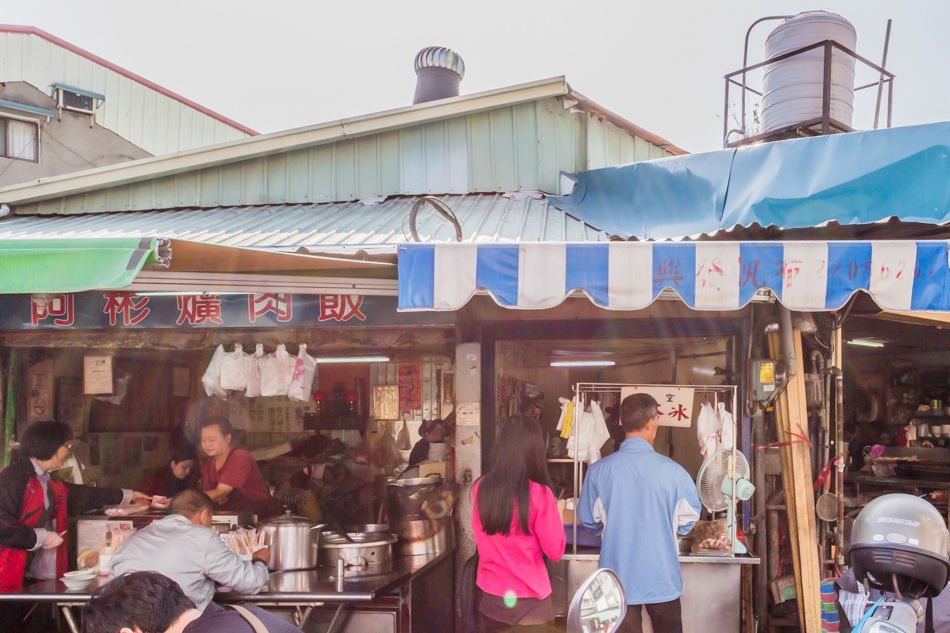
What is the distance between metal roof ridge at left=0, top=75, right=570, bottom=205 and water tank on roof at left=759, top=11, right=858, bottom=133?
96.2 inches

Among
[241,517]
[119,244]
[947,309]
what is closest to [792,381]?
[947,309]

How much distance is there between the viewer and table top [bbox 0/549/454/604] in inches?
186

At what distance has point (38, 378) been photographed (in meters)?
7.69

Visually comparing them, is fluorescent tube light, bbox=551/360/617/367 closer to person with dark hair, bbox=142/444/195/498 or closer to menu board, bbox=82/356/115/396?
person with dark hair, bbox=142/444/195/498

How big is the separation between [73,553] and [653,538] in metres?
5.40

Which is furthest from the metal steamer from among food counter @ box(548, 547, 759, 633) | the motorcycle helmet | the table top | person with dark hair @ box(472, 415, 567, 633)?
the motorcycle helmet

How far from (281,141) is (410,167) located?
1.52 metres

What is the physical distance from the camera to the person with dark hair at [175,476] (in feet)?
24.8

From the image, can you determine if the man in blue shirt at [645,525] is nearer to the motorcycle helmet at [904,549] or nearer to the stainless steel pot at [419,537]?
the stainless steel pot at [419,537]

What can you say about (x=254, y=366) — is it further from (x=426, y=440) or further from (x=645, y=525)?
(x=645, y=525)

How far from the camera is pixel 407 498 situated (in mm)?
5777

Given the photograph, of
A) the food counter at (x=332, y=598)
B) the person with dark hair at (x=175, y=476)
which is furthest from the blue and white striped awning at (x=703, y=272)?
the person with dark hair at (x=175, y=476)

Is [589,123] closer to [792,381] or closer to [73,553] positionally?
[792,381]

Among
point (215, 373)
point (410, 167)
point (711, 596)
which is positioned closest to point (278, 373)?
point (215, 373)
